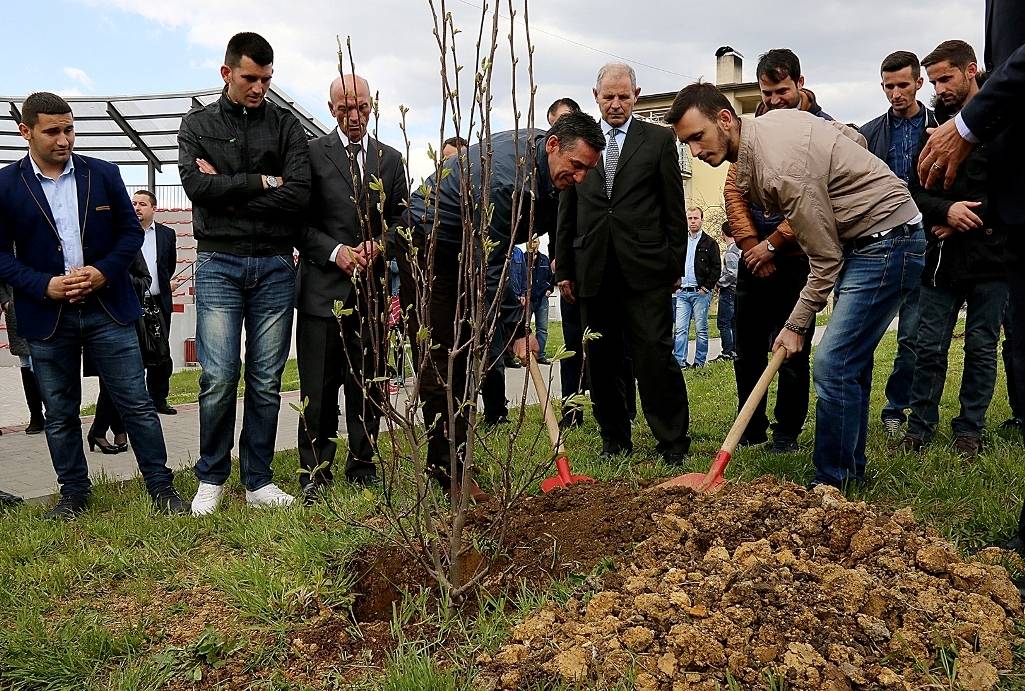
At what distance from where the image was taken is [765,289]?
16.1ft

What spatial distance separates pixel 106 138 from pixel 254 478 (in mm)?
14706

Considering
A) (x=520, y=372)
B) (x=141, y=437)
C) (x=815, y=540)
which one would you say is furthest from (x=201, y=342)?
(x=520, y=372)

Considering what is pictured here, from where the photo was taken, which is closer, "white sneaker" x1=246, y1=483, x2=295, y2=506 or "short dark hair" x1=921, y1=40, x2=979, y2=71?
"white sneaker" x1=246, y1=483, x2=295, y2=506

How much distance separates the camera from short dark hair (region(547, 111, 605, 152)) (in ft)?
11.7

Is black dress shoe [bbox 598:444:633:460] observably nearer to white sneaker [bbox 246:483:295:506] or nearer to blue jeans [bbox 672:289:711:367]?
white sneaker [bbox 246:483:295:506]

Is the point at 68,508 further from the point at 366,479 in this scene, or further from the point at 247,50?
the point at 247,50

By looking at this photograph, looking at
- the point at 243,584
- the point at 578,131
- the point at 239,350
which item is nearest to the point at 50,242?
the point at 239,350

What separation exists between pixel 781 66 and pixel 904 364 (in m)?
1.93

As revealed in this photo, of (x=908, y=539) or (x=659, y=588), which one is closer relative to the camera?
(x=659, y=588)

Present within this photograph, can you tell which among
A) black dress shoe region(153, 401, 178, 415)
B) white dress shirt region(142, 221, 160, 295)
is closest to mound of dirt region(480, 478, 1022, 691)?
black dress shoe region(153, 401, 178, 415)

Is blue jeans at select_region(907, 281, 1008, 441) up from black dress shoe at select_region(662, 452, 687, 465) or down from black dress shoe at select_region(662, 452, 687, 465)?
up

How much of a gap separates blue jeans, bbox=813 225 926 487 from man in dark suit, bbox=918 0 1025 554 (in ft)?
2.53

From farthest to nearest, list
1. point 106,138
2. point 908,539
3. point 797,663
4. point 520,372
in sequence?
point 106,138 → point 520,372 → point 908,539 → point 797,663

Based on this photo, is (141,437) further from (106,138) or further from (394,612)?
(106,138)
